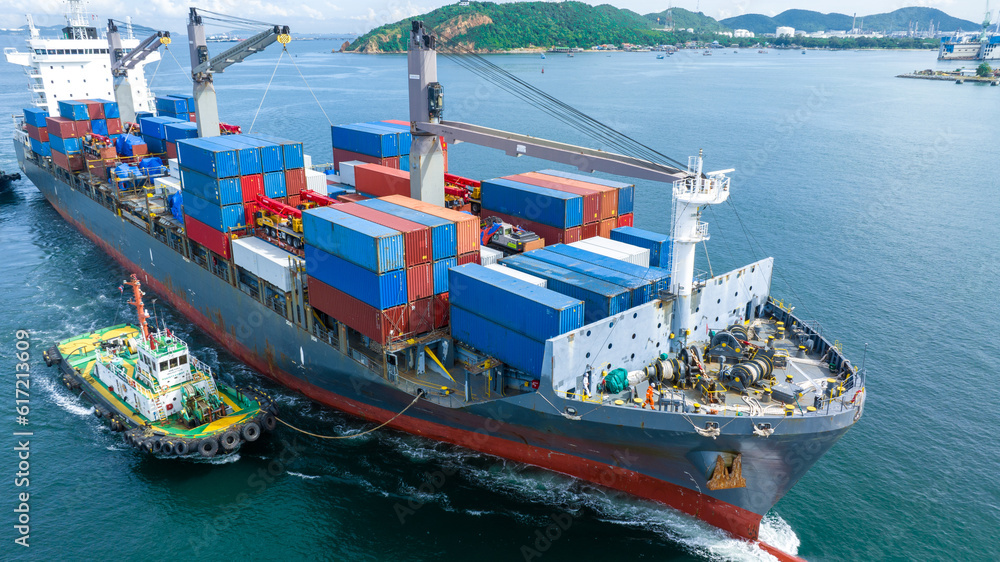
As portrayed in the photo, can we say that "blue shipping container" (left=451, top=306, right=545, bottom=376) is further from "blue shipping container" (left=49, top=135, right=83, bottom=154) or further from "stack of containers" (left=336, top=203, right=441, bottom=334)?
"blue shipping container" (left=49, top=135, right=83, bottom=154)

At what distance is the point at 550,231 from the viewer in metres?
29.8

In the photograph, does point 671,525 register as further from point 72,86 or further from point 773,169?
point 72,86

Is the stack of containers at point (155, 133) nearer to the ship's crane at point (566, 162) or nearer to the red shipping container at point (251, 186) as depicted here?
the red shipping container at point (251, 186)

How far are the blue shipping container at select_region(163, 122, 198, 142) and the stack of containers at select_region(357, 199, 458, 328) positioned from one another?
27.2 metres

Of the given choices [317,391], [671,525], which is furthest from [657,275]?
[317,391]

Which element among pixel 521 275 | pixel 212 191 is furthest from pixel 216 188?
pixel 521 275

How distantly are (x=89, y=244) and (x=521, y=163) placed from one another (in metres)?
43.5

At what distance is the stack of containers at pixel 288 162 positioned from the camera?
33625 millimetres

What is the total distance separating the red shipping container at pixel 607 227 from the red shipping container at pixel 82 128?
151 feet

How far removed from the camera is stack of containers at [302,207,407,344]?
945 inches

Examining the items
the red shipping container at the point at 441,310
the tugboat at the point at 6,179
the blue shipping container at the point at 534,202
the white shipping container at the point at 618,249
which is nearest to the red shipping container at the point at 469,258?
the red shipping container at the point at 441,310

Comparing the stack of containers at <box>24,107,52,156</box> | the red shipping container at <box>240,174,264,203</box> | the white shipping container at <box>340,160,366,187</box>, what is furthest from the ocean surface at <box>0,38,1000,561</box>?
the white shipping container at <box>340,160,366,187</box>

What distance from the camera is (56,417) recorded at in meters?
29.8

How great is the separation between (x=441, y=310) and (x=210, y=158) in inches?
593
